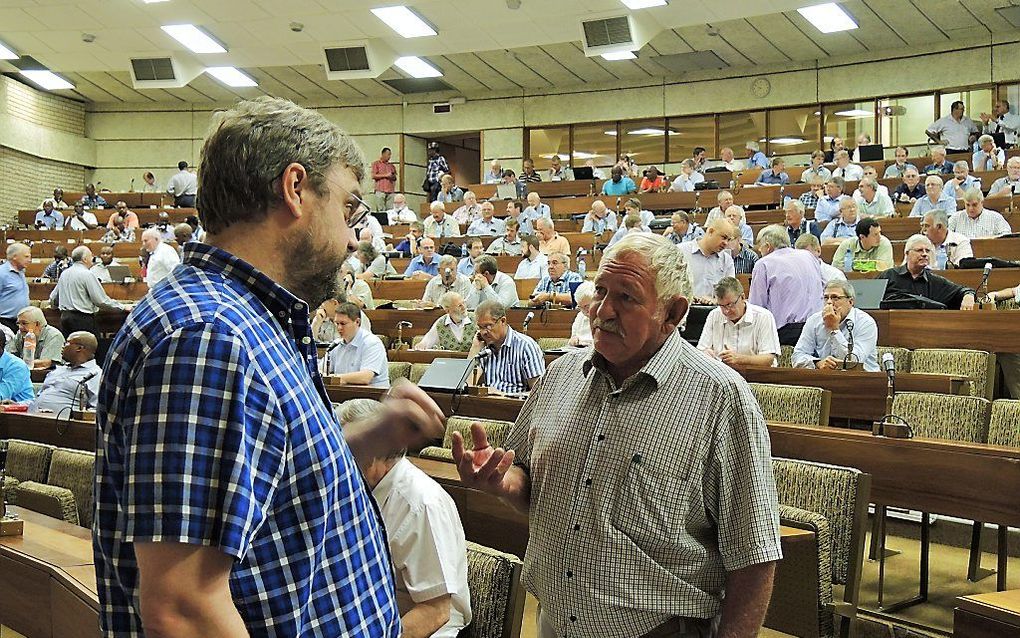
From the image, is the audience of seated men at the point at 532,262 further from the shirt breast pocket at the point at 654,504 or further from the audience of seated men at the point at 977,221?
the shirt breast pocket at the point at 654,504

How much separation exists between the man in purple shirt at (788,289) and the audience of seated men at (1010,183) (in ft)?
14.1

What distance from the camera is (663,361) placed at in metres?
1.80

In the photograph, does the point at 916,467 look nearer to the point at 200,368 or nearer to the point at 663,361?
the point at 663,361

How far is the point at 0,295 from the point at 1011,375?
9144 millimetres

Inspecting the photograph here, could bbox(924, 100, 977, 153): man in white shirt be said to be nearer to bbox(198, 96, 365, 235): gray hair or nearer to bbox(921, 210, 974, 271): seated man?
bbox(921, 210, 974, 271): seated man

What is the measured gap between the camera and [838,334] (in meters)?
5.80

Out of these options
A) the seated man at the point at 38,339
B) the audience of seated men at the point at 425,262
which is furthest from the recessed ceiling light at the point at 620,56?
the seated man at the point at 38,339

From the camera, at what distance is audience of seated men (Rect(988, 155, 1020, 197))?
33.8ft

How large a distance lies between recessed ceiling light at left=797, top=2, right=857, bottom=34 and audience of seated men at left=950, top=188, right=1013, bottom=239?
452 centimetres

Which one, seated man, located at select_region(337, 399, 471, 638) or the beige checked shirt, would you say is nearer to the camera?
the beige checked shirt

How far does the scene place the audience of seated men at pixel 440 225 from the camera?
13.4 meters

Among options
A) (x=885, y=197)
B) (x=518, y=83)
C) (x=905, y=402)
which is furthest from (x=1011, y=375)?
(x=518, y=83)

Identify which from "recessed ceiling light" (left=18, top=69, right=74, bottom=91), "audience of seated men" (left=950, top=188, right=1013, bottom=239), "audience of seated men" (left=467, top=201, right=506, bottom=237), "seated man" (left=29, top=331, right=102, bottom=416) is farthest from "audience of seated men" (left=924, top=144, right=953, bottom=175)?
"recessed ceiling light" (left=18, top=69, right=74, bottom=91)

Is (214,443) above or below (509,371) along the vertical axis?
above
